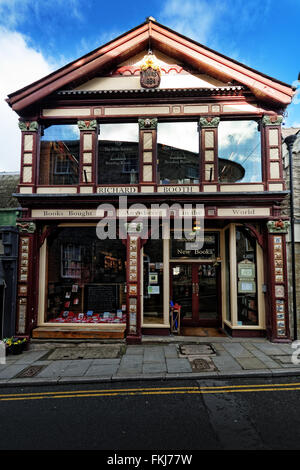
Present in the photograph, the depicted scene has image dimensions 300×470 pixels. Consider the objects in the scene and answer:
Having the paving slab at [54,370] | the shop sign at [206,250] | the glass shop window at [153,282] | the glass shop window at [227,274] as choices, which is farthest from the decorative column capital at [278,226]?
the paving slab at [54,370]

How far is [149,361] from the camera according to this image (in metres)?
7.55

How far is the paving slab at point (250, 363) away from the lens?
694 cm

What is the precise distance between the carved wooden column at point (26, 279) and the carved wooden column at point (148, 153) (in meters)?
4.31

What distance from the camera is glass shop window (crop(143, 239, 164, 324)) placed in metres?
10.0

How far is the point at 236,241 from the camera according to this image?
9.99m

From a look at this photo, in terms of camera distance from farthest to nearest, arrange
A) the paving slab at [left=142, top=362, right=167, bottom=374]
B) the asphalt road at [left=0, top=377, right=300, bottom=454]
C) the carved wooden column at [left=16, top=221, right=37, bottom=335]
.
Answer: the carved wooden column at [left=16, top=221, right=37, bottom=335]
the paving slab at [left=142, top=362, right=167, bottom=374]
the asphalt road at [left=0, top=377, right=300, bottom=454]

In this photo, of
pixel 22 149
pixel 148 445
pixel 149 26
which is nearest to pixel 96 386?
pixel 148 445

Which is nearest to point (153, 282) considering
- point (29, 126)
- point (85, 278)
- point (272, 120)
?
point (85, 278)

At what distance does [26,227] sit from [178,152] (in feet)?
20.3

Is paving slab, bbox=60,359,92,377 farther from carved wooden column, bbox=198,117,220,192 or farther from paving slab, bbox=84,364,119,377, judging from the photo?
carved wooden column, bbox=198,117,220,192

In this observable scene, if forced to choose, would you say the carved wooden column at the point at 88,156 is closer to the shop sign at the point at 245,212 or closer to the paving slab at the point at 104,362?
the shop sign at the point at 245,212

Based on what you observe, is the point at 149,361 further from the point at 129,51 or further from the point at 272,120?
the point at 129,51

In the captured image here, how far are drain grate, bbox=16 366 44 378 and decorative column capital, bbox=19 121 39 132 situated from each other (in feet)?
26.3

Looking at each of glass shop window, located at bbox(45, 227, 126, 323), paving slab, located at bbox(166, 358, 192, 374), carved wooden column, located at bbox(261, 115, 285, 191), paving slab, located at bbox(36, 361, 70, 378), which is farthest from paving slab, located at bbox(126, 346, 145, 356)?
carved wooden column, located at bbox(261, 115, 285, 191)
